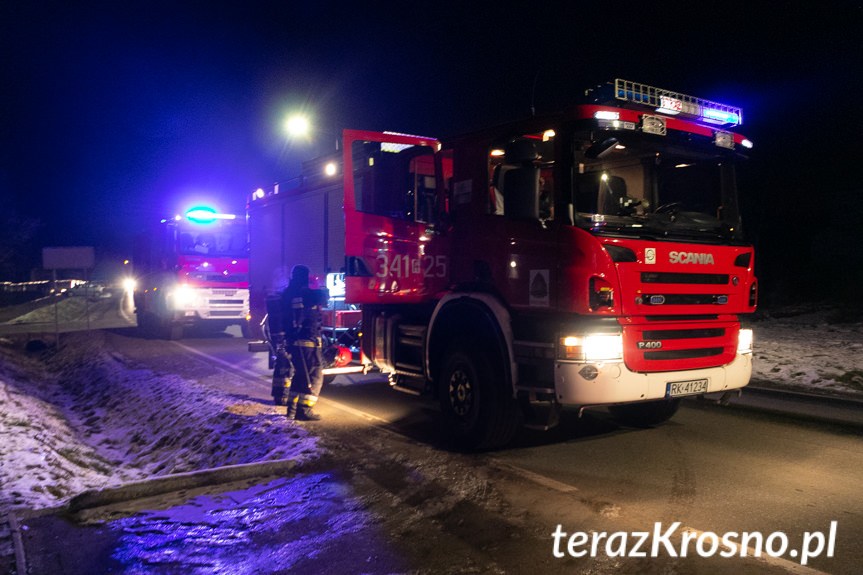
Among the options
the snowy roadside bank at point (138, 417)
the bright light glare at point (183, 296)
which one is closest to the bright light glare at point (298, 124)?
the bright light glare at point (183, 296)

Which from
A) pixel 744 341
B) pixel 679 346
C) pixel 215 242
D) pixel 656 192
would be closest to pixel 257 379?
pixel 679 346

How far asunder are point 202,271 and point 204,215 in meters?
1.54

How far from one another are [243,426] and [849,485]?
5.88 meters

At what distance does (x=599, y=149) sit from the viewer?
529 centimetres

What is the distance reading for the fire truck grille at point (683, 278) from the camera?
17.1ft

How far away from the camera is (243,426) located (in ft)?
23.5

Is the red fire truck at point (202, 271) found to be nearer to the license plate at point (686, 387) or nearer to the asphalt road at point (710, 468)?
the asphalt road at point (710, 468)

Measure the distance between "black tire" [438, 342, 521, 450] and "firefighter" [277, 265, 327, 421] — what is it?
1.91m

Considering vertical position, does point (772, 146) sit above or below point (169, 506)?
above


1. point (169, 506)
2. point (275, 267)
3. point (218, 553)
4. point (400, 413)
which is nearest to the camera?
point (218, 553)

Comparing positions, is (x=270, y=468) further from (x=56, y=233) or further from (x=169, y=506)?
(x=56, y=233)

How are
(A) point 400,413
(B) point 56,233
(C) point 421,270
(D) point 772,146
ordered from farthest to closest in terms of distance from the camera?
(B) point 56,233, (D) point 772,146, (A) point 400,413, (C) point 421,270

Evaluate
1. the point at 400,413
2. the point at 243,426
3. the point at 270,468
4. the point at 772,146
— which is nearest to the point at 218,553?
the point at 270,468

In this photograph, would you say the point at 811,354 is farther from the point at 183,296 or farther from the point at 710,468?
the point at 183,296
